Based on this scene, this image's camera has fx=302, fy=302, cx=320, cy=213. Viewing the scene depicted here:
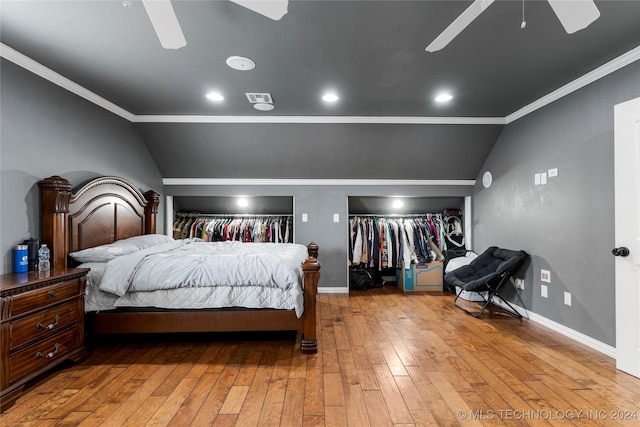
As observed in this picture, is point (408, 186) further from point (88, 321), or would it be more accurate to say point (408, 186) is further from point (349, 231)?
point (88, 321)

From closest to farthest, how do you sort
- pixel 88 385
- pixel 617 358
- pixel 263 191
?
1. pixel 88 385
2. pixel 617 358
3. pixel 263 191

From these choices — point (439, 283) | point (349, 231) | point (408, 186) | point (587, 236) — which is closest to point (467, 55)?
point (587, 236)

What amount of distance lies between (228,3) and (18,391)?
8.85ft

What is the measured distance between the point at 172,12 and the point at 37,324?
215 cm

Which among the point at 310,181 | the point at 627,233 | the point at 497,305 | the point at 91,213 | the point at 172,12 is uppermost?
the point at 172,12

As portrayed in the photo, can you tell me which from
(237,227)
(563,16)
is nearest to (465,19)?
(563,16)

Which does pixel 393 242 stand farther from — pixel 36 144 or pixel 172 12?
pixel 36 144

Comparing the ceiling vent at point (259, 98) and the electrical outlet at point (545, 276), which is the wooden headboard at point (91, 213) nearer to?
the ceiling vent at point (259, 98)

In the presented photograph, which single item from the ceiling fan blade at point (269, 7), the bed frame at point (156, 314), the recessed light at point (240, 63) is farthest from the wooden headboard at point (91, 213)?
the ceiling fan blade at point (269, 7)

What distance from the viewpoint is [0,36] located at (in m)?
2.11

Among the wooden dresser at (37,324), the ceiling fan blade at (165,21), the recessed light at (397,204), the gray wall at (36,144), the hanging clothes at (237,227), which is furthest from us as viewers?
the recessed light at (397,204)

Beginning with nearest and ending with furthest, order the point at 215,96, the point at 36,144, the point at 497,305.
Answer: the point at 36,144, the point at 215,96, the point at 497,305

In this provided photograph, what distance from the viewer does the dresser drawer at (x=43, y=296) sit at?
6.21 feet

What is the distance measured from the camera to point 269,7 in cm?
174
